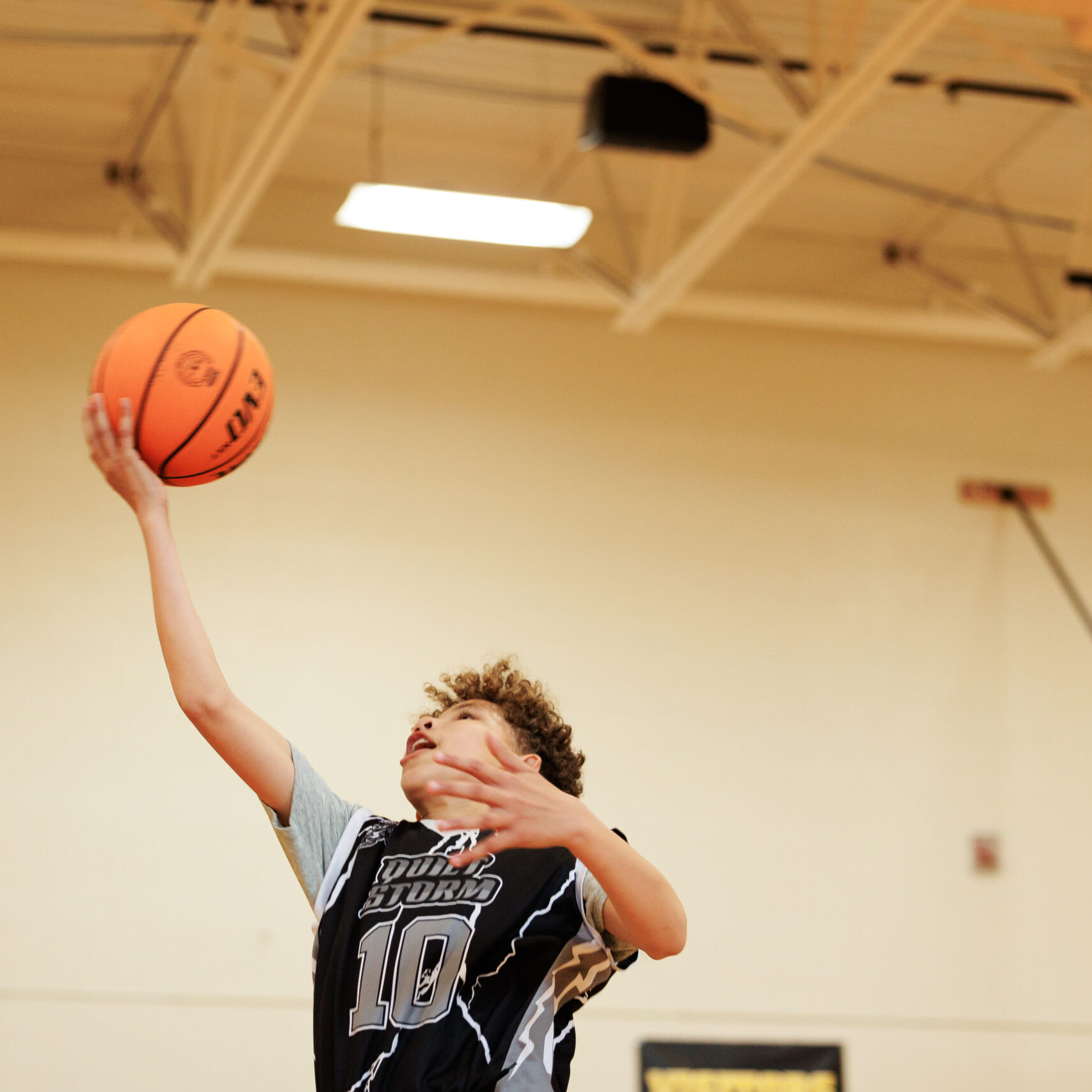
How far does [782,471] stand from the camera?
6762mm

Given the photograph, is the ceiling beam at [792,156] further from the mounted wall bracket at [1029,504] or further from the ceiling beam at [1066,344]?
the mounted wall bracket at [1029,504]

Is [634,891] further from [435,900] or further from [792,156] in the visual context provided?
[792,156]

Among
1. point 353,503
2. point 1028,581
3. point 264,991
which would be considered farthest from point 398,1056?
point 1028,581

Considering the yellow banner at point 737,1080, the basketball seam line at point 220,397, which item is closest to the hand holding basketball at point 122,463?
the basketball seam line at point 220,397

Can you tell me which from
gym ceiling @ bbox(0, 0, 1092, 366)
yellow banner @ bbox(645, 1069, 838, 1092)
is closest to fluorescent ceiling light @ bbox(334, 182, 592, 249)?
gym ceiling @ bbox(0, 0, 1092, 366)

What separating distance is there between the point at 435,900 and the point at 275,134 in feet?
11.5

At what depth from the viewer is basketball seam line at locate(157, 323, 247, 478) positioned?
7.32 ft

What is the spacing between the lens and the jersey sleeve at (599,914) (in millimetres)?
1931

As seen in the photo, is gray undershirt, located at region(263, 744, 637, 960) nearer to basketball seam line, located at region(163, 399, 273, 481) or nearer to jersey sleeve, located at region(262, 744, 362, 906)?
jersey sleeve, located at region(262, 744, 362, 906)

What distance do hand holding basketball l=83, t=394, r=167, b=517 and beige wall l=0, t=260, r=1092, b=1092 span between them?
4042mm

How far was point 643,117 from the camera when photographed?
183 inches

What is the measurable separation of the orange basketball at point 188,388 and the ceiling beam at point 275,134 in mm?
2101

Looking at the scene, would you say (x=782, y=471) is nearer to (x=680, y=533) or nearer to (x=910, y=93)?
(x=680, y=533)

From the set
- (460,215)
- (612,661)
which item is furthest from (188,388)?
(612,661)
